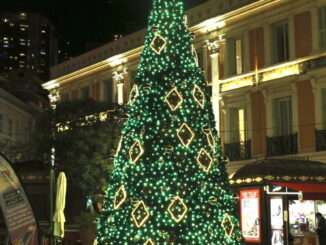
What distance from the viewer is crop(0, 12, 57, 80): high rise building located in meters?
152

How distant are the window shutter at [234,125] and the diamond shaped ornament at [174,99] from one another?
55.0ft

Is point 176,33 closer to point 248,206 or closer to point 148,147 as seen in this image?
point 148,147

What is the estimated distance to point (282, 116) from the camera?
24.5 metres

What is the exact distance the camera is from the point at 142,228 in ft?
30.2

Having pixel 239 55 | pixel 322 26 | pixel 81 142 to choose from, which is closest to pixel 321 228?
pixel 322 26

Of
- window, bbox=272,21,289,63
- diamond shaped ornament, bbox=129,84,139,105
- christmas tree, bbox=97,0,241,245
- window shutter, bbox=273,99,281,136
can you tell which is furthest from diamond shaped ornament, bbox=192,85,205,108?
window, bbox=272,21,289,63

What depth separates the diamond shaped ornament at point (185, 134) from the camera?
9.52 meters

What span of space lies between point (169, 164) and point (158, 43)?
6.78ft

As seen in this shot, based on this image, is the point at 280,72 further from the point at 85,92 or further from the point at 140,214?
the point at 140,214

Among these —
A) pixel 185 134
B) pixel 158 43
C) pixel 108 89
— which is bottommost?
pixel 185 134

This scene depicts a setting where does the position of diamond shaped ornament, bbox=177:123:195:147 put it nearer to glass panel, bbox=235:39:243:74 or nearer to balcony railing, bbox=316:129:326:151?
balcony railing, bbox=316:129:326:151

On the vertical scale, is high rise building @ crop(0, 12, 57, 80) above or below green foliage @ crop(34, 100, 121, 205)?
above

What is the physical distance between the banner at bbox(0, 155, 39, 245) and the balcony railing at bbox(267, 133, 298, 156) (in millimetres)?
18367

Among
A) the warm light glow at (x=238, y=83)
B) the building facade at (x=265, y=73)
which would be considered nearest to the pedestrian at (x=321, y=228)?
the building facade at (x=265, y=73)
